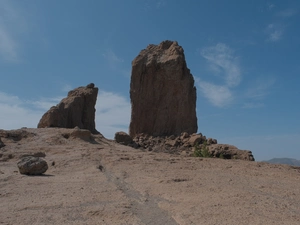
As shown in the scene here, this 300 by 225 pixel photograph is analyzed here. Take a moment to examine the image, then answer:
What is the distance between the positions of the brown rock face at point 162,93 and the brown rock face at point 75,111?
436 cm

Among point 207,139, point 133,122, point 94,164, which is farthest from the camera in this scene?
point 133,122

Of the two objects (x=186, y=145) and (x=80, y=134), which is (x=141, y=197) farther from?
(x=186, y=145)

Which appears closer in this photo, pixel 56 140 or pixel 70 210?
pixel 70 210

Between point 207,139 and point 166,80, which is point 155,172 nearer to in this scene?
point 207,139

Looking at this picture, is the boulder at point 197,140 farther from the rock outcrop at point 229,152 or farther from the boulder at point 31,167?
the boulder at point 31,167

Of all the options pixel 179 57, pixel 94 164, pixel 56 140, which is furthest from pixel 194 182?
pixel 179 57

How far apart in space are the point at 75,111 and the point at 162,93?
8838 mm

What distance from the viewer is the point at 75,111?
27562 millimetres

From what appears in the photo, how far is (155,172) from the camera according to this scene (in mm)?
8430

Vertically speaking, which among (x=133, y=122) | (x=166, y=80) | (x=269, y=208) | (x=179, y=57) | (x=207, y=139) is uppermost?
(x=179, y=57)

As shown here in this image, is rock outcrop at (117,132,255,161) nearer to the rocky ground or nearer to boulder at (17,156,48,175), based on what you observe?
the rocky ground

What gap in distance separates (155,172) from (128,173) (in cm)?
78

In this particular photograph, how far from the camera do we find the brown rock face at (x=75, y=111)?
78.4ft

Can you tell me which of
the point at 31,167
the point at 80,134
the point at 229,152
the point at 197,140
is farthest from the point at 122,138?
the point at 31,167
